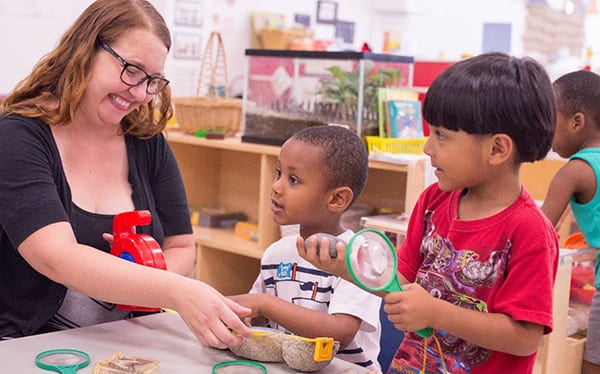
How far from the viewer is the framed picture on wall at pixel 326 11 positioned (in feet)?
20.4

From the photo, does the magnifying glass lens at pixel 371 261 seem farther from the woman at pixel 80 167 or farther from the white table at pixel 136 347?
the woman at pixel 80 167

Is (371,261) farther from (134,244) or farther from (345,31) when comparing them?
(345,31)

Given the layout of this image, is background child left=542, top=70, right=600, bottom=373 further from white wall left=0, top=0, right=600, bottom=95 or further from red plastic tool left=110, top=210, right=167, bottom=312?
white wall left=0, top=0, right=600, bottom=95

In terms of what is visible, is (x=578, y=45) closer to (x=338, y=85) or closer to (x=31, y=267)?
(x=338, y=85)

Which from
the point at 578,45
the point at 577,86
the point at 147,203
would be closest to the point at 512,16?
the point at 578,45

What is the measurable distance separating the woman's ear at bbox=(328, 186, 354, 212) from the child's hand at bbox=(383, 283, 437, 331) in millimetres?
434

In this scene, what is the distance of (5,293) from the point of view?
4.87 ft

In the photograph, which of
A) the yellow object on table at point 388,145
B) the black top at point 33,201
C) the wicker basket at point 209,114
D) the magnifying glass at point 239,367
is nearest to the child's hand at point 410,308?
the magnifying glass at point 239,367

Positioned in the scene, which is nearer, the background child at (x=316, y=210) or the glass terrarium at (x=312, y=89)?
the background child at (x=316, y=210)

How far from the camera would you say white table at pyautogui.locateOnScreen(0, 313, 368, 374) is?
1182 millimetres

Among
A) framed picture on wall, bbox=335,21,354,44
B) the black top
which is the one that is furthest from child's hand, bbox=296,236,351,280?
framed picture on wall, bbox=335,21,354,44

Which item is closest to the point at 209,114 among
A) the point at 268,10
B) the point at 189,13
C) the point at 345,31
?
the point at 189,13

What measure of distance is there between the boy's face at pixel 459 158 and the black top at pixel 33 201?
0.66m

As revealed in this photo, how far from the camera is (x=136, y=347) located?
1264 millimetres
